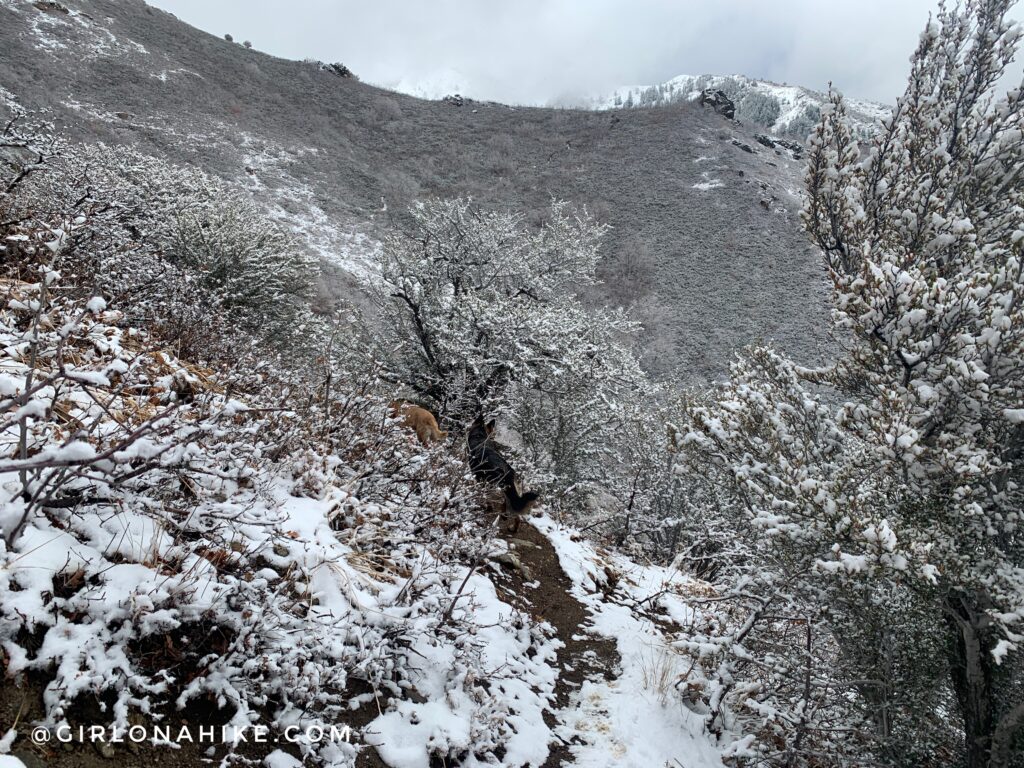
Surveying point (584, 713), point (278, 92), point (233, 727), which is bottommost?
point (584, 713)

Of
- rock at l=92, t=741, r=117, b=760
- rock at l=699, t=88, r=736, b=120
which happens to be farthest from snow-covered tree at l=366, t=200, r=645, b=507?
rock at l=699, t=88, r=736, b=120

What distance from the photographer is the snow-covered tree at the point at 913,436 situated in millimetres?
2893

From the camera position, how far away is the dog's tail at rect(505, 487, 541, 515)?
651cm

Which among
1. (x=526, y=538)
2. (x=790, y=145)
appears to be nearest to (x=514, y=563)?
(x=526, y=538)

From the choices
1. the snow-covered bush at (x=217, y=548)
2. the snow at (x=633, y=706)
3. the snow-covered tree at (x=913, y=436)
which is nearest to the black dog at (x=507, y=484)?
the snow at (x=633, y=706)

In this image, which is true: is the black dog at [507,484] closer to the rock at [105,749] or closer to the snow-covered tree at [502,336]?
the snow-covered tree at [502,336]

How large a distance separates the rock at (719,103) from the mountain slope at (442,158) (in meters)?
1.76

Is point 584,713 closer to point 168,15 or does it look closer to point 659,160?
point 659,160

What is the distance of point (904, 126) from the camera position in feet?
14.3

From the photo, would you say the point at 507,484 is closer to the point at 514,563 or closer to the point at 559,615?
the point at 514,563

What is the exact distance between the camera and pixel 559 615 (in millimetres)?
5020

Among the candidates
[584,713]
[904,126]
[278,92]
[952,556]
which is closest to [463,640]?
[584,713]

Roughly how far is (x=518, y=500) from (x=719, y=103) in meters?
61.2

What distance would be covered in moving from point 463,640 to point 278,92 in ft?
181
